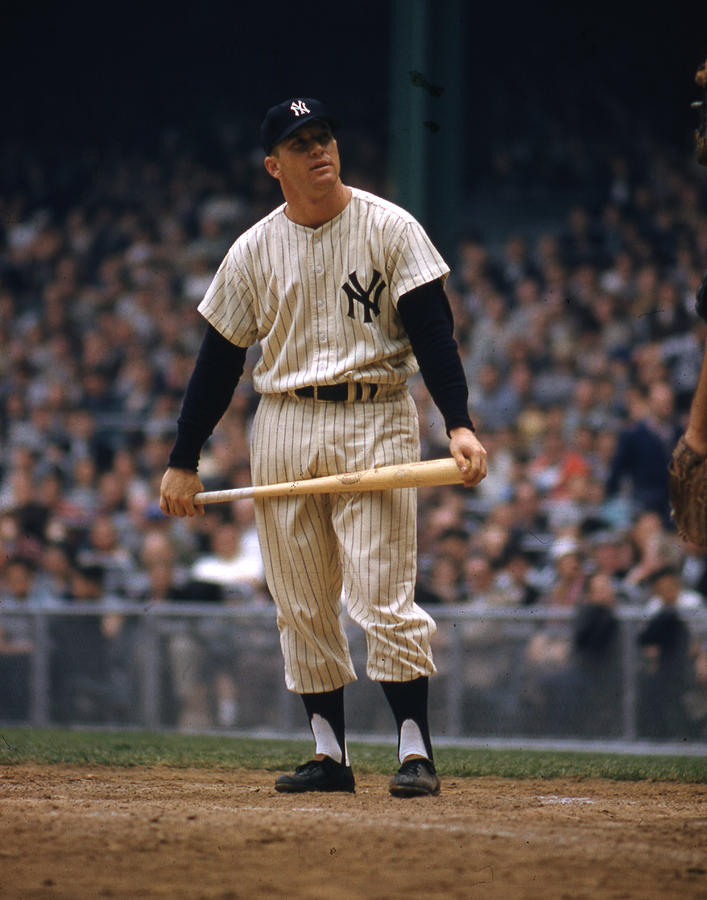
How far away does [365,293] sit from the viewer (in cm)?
390

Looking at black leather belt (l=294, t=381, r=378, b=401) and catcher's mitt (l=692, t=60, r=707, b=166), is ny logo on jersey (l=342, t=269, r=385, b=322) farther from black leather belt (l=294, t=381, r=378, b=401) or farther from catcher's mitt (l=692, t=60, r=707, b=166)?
catcher's mitt (l=692, t=60, r=707, b=166)

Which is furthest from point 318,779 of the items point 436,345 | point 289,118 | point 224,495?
point 289,118

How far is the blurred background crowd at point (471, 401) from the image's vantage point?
7445 mm

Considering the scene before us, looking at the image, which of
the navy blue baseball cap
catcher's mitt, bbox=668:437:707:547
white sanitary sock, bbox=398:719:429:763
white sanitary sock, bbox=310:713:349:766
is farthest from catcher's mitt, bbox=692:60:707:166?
white sanitary sock, bbox=310:713:349:766

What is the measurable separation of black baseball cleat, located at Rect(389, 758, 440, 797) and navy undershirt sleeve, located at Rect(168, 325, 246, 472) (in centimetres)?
111

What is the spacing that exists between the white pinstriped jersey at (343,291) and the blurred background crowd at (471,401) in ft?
10.9

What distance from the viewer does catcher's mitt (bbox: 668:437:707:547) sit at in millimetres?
3076

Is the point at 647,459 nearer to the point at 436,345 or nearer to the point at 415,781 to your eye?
the point at 436,345

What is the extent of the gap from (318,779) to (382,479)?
924mm

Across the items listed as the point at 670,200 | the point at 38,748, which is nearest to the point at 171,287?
the point at 670,200

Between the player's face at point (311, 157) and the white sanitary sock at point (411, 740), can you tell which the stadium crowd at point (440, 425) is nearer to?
the white sanitary sock at point (411, 740)

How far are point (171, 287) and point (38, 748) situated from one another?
340 inches

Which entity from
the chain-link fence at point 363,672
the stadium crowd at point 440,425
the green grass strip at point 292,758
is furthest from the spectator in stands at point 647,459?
the green grass strip at point 292,758

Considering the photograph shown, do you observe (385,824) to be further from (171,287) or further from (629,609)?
(171,287)
